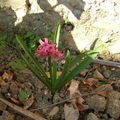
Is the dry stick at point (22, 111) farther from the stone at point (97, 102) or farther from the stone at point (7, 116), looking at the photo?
the stone at point (97, 102)

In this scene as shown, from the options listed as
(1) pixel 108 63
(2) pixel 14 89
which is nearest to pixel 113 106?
(1) pixel 108 63

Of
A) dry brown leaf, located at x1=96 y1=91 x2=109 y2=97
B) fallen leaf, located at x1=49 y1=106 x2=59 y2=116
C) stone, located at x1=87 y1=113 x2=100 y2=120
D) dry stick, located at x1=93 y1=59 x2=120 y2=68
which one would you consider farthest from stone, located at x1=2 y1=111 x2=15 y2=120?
dry stick, located at x1=93 y1=59 x2=120 y2=68

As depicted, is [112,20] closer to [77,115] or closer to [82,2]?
[82,2]

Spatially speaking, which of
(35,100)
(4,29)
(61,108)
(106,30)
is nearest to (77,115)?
(61,108)

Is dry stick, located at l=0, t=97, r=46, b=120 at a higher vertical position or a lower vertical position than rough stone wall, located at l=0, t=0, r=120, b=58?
lower

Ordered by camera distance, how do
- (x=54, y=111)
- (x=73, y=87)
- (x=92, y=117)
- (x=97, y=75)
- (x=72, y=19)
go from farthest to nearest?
(x=72, y=19), (x=97, y=75), (x=73, y=87), (x=54, y=111), (x=92, y=117)

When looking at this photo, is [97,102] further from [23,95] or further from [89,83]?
[23,95]

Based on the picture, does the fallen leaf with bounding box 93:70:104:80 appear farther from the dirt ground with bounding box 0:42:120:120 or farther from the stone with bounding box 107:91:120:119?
the stone with bounding box 107:91:120:119
